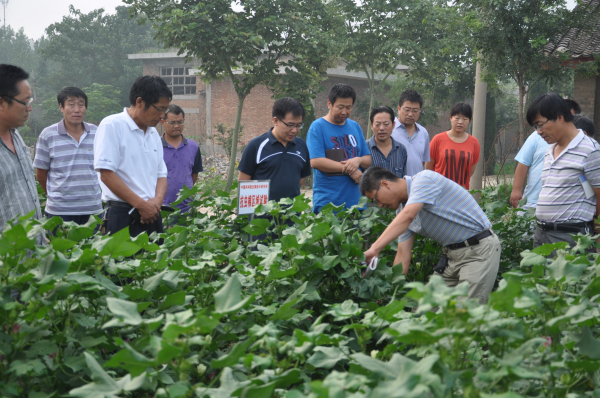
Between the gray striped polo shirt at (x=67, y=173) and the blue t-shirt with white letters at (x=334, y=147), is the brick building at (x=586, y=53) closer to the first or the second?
the blue t-shirt with white letters at (x=334, y=147)

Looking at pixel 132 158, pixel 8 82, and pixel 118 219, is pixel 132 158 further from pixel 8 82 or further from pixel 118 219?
pixel 8 82

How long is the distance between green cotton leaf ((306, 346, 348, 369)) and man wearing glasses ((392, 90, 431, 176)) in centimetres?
352

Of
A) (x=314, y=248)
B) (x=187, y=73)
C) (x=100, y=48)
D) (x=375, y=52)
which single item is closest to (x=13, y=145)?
(x=314, y=248)

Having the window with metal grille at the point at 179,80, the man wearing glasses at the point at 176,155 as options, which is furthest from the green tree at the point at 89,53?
the man wearing glasses at the point at 176,155

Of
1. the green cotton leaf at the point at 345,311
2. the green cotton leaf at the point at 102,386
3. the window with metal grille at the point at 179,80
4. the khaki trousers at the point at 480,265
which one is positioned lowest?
the khaki trousers at the point at 480,265

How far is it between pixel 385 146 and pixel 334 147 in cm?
58

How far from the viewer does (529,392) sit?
4.70ft

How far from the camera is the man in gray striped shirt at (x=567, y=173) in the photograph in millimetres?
3312

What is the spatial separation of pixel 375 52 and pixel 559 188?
14.7 meters

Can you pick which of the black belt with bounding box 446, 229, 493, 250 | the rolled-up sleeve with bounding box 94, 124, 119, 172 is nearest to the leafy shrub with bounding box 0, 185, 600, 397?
the black belt with bounding box 446, 229, 493, 250

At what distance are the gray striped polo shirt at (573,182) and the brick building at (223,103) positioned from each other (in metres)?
18.5

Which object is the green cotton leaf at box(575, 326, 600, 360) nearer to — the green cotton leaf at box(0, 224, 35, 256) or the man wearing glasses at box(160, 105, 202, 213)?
the green cotton leaf at box(0, 224, 35, 256)

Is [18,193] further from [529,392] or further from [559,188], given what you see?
[559,188]

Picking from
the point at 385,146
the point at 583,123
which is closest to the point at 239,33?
the point at 385,146
